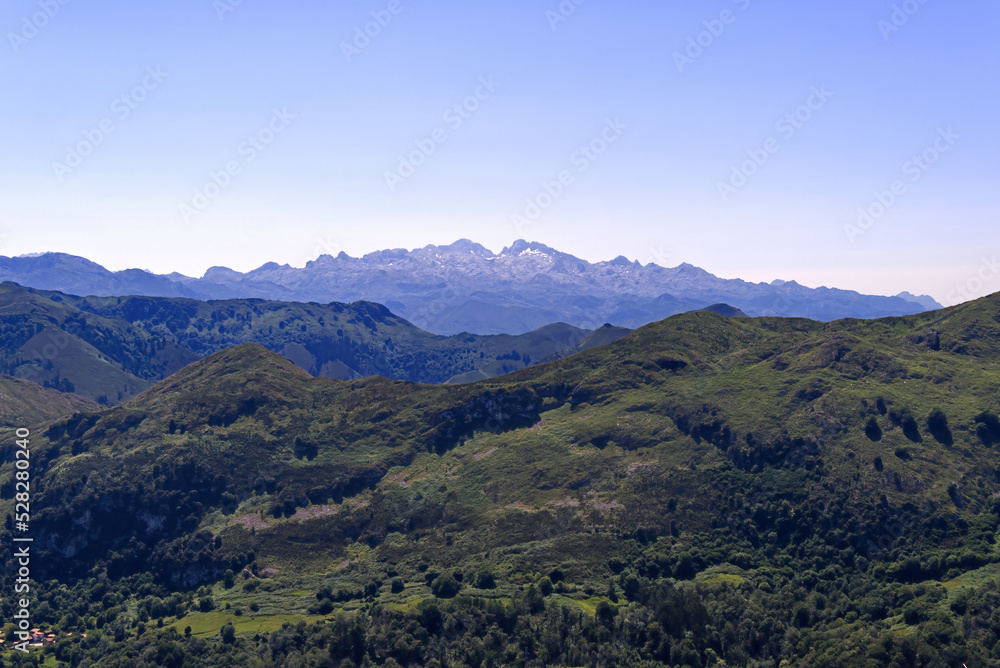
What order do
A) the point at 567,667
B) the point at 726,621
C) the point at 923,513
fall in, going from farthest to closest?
the point at 923,513 → the point at 726,621 → the point at 567,667

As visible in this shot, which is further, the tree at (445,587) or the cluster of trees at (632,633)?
the tree at (445,587)

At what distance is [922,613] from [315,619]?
14209 cm

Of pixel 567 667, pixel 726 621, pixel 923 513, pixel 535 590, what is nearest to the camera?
pixel 567 667

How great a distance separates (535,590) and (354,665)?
48.0 meters

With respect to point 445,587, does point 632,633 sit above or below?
below

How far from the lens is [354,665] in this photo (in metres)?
153

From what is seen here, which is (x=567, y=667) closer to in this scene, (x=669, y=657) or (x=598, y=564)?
(x=669, y=657)

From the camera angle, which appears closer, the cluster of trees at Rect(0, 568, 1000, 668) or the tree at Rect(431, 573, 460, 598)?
the cluster of trees at Rect(0, 568, 1000, 668)

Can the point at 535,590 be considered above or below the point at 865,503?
below

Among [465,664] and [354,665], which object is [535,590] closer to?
[465,664]

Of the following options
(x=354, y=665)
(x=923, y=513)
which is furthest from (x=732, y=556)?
(x=354, y=665)

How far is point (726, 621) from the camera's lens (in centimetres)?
16000

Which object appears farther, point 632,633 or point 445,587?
point 445,587

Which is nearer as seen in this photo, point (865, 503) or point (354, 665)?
point (354, 665)
